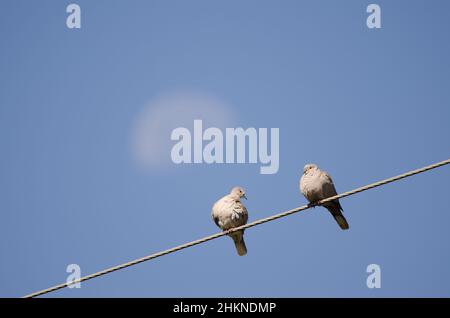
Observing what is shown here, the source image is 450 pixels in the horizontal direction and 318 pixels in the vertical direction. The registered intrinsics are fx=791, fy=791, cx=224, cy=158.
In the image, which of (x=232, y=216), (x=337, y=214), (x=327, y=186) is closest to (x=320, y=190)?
(x=327, y=186)

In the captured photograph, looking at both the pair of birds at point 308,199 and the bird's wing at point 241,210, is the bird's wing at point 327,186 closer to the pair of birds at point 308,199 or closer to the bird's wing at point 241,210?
the pair of birds at point 308,199

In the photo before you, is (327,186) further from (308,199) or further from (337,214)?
(337,214)

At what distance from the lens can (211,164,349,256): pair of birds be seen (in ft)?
38.9

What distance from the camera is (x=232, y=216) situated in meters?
12.2

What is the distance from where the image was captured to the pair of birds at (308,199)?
1186 cm

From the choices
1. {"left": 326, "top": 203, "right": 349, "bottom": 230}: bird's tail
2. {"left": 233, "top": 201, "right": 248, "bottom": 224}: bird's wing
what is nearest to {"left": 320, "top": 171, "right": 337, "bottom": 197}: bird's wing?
{"left": 326, "top": 203, "right": 349, "bottom": 230}: bird's tail

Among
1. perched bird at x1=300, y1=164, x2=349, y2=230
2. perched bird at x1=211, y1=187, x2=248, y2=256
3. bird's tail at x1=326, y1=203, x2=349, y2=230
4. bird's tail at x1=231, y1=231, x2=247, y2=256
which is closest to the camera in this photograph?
perched bird at x1=300, y1=164, x2=349, y2=230

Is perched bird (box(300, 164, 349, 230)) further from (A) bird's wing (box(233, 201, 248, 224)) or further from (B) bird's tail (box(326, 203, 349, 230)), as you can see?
(A) bird's wing (box(233, 201, 248, 224))

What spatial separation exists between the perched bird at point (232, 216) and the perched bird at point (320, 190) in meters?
1.04
